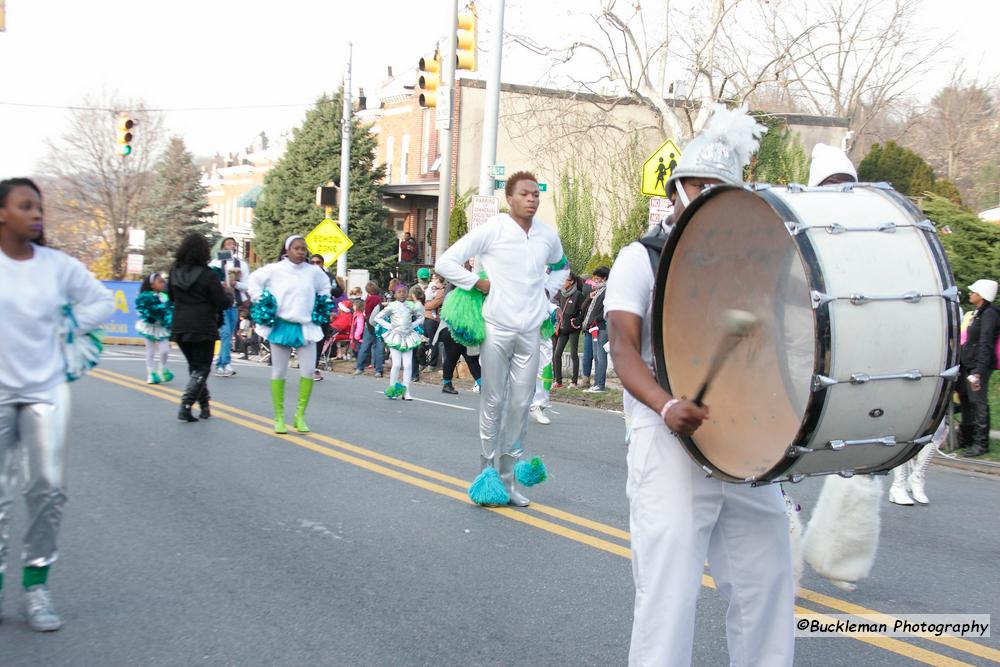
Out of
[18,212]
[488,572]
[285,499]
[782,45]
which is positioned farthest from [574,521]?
[782,45]

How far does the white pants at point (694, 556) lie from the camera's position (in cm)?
336

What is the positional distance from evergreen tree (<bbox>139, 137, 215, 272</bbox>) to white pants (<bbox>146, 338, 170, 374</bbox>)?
3796cm

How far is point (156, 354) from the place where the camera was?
1551 centimetres

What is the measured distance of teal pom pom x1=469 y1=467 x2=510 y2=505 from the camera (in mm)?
7344

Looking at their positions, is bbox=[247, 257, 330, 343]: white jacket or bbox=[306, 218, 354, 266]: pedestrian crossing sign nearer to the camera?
bbox=[247, 257, 330, 343]: white jacket

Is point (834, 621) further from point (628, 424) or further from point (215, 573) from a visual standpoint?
point (215, 573)

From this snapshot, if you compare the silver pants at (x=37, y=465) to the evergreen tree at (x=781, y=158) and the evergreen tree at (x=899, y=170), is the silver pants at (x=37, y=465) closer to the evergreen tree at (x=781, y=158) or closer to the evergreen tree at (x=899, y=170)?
the evergreen tree at (x=781, y=158)

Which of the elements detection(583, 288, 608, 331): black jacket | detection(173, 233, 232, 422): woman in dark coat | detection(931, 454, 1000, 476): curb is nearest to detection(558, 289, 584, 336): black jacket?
detection(583, 288, 608, 331): black jacket

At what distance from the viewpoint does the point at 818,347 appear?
9.78 feet

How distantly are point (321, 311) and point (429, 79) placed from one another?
366 inches

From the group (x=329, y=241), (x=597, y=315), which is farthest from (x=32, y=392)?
(x=329, y=241)

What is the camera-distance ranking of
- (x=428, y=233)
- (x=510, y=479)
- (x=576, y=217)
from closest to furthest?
(x=510, y=479) < (x=576, y=217) < (x=428, y=233)

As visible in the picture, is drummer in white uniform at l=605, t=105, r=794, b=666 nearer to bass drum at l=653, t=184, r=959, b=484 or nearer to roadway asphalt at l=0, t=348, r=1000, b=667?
bass drum at l=653, t=184, r=959, b=484

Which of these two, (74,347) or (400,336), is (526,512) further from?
(400,336)
